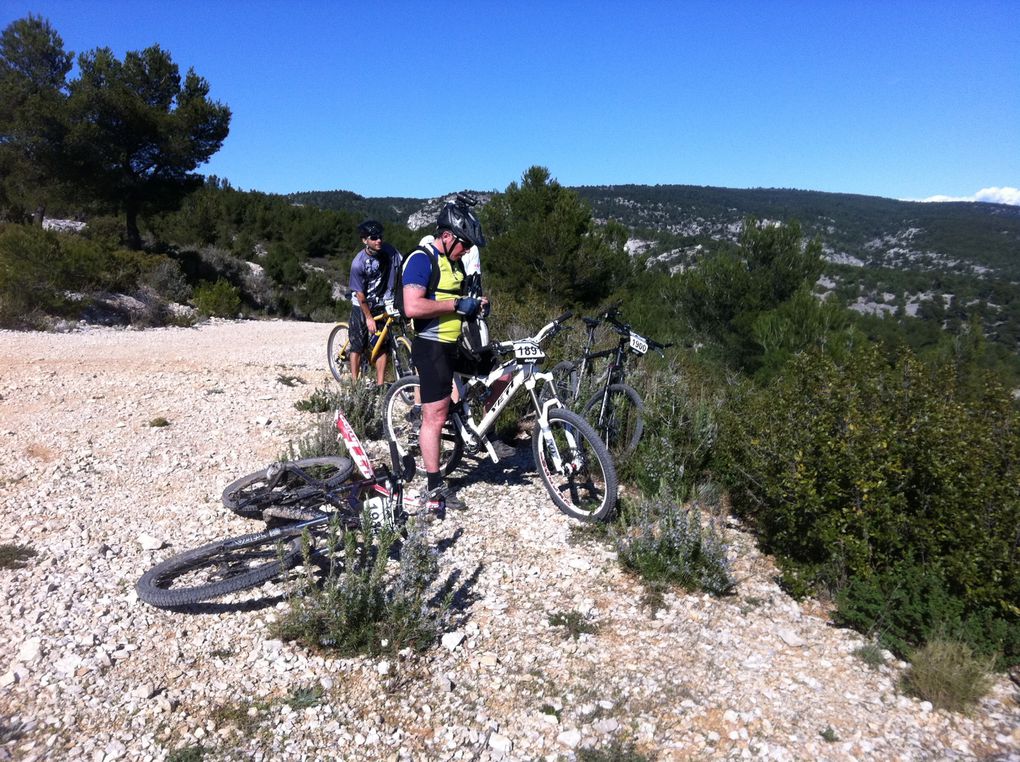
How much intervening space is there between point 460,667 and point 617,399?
2.65m

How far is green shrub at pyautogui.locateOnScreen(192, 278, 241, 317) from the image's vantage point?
1562 cm

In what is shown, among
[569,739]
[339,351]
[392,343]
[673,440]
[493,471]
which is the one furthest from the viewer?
[339,351]

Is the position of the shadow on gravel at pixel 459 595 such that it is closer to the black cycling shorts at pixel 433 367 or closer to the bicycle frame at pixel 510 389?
the bicycle frame at pixel 510 389

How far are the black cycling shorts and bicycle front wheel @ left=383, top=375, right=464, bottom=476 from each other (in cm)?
53

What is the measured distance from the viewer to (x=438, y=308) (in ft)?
12.6

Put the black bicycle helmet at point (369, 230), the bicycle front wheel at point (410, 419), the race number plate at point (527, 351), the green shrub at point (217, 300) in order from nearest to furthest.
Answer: the race number plate at point (527, 351), the bicycle front wheel at point (410, 419), the black bicycle helmet at point (369, 230), the green shrub at point (217, 300)

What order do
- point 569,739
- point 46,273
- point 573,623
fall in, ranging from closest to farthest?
point 569,739
point 573,623
point 46,273

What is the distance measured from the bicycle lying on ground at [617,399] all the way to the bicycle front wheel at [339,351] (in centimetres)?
296

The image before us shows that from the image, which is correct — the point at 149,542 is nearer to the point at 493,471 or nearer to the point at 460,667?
the point at 460,667

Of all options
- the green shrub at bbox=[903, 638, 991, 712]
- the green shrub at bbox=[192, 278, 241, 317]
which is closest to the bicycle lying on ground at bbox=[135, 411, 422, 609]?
the green shrub at bbox=[903, 638, 991, 712]

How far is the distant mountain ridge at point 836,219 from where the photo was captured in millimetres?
55719

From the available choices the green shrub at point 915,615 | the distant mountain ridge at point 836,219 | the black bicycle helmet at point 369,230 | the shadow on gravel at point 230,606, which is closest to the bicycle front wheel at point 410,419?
the shadow on gravel at point 230,606

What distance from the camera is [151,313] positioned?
12977 mm

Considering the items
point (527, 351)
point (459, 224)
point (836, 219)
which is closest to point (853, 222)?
point (836, 219)
